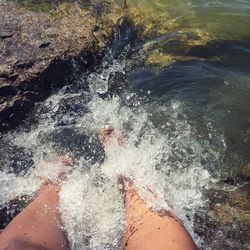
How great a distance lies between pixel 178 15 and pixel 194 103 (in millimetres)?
2362

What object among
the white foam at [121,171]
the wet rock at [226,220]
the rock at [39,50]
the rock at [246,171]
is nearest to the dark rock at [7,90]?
the rock at [39,50]

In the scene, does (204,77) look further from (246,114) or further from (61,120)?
(61,120)

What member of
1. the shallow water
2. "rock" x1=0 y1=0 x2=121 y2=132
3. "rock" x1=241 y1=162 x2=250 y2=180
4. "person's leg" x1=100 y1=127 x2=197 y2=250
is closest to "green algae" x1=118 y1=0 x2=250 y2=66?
the shallow water

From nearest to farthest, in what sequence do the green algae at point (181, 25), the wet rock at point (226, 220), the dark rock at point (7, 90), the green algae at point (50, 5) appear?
the wet rock at point (226, 220)
the dark rock at point (7, 90)
the green algae at point (50, 5)
the green algae at point (181, 25)

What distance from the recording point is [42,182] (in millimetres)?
4016

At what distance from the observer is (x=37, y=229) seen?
3127 millimetres

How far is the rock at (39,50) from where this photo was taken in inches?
187

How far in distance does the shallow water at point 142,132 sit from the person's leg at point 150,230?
0.15 metres

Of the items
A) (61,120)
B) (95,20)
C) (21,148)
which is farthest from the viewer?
(95,20)

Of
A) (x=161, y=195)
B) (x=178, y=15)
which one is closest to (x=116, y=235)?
(x=161, y=195)

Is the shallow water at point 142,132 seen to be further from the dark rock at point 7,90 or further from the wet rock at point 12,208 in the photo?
the dark rock at point 7,90

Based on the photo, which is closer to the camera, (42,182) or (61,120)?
(42,182)

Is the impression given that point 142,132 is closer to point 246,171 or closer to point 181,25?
point 246,171

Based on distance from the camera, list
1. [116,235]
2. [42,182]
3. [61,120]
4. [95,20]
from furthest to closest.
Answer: [95,20] < [61,120] < [42,182] < [116,235]
